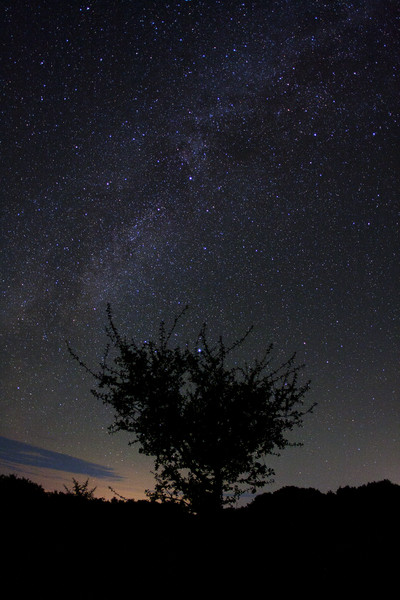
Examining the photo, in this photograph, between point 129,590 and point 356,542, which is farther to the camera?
point 356,542

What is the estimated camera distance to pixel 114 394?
1184cm

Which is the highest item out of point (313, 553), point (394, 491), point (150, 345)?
point (150, 345)

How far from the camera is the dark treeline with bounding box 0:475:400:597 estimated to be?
6535mm

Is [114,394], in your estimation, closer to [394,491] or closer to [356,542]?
[356,542]

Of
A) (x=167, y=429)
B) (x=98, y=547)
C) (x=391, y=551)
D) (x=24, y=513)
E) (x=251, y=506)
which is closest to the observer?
(x=391, y=551)

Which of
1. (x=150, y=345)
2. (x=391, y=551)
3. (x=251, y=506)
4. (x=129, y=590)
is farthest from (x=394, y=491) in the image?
(x=129, y=590)

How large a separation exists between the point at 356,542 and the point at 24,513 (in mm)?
8814

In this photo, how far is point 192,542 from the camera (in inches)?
349

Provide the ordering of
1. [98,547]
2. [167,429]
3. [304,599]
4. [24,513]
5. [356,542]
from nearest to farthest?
[304,599], [98,547], [356,542], [24,513], [167,429]

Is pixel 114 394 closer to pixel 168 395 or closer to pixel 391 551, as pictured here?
pixel 168 395

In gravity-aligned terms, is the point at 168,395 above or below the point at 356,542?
above

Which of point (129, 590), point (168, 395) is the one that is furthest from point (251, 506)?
point (129, 590)

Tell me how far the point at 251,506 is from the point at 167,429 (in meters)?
6.53

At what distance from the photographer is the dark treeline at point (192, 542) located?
6.54 meters
